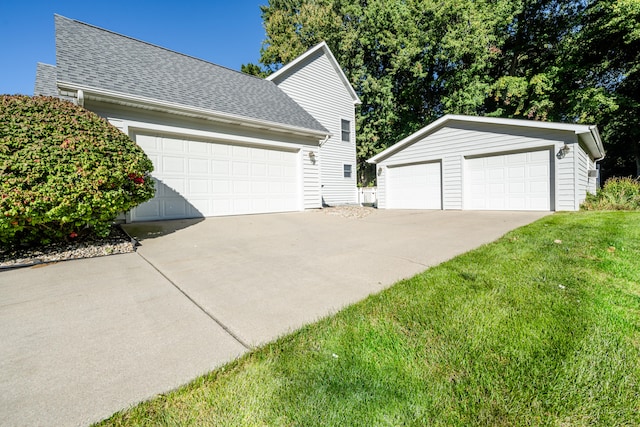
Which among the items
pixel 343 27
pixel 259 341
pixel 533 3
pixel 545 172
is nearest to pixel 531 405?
pixel 259 341

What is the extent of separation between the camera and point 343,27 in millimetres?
18938

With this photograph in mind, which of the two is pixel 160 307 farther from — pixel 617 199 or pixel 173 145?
pixel 617 199

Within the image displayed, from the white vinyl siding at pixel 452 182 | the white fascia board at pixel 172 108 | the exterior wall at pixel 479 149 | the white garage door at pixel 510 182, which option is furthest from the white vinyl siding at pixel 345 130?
the white garage door at pixel 510 182

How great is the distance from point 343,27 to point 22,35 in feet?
54.6

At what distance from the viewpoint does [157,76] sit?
286 inches

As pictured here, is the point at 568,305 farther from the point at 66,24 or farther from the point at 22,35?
the point at 22,35

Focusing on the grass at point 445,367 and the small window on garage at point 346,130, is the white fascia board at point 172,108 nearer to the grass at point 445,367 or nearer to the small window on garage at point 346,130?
the small window on garage at point 346,130

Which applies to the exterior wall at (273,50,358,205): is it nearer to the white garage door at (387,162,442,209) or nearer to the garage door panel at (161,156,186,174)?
the white garage door at (387,162,442,209)

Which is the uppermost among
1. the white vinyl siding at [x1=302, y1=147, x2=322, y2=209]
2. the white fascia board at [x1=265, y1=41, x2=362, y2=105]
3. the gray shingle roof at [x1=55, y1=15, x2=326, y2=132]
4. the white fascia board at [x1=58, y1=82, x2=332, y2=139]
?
the white fascia board at [x1=265, y1=41, x2=362, y2=105]

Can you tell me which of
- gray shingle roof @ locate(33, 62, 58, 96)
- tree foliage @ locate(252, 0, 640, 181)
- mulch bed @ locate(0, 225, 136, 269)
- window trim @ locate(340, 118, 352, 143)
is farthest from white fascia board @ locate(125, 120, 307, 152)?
tree foliage @ locate(252, 0, 640, 181)

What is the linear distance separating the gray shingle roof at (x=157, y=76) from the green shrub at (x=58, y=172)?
227 cm

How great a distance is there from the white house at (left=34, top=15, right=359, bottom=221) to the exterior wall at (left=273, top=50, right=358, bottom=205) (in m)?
2.27

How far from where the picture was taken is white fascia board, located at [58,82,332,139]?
17.6 ft

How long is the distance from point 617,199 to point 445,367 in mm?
11107
